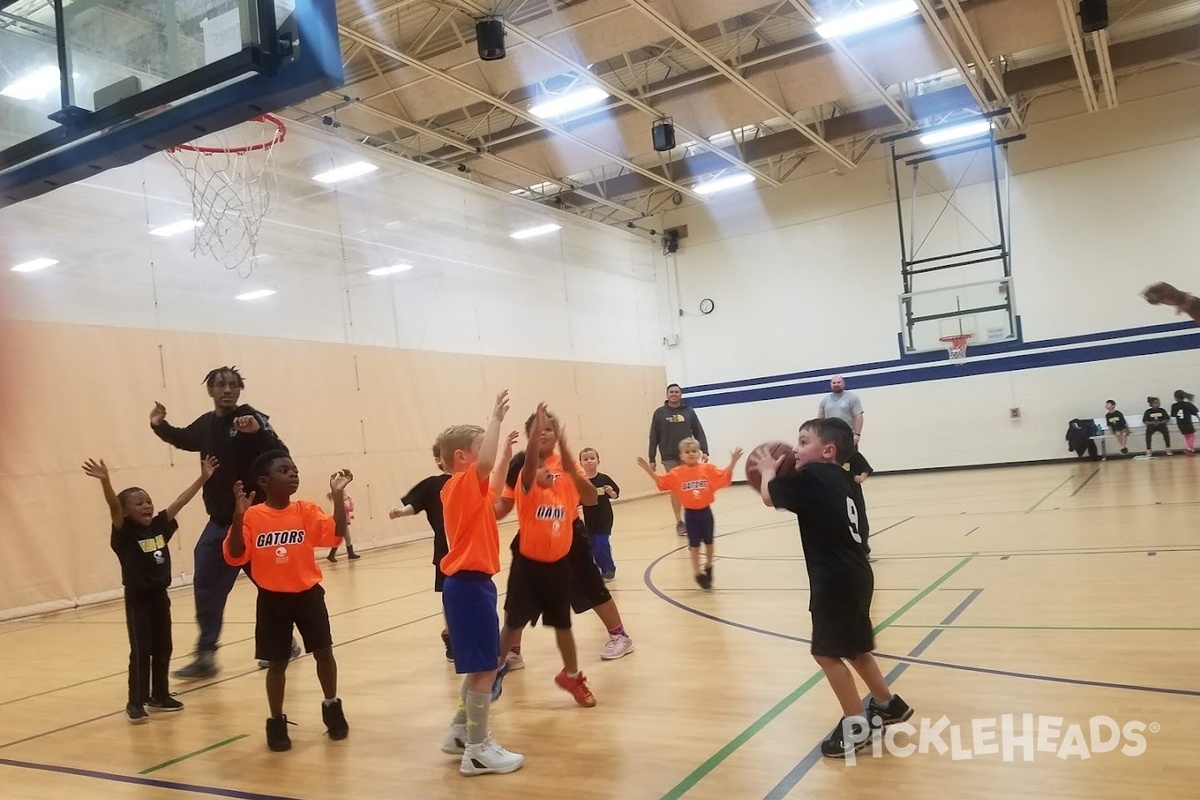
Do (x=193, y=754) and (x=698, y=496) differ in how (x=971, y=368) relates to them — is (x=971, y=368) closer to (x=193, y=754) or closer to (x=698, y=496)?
(x=698, y=496)

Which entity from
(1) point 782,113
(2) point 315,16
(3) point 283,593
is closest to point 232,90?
(2) point 315,16

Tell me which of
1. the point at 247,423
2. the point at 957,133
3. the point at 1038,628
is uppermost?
the point at 957,133

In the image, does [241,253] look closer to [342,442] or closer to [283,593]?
[342,442]

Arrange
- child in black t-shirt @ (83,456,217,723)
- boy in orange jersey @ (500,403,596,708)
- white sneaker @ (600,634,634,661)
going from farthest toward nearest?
1. white sneaker @ (600,634,634,661)
2. child in black t-shirt @ (83,456,217,723)
3. boy in orange jersey @ (500,403,596,708)

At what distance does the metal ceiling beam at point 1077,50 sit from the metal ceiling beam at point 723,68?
4.24 meters

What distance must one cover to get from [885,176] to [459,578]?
18.2 meters

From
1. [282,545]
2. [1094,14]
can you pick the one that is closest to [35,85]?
[282,545]

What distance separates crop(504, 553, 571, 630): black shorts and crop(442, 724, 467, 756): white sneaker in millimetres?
772

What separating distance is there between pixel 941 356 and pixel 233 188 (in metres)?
14.5

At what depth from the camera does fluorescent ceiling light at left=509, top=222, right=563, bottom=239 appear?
1772cm

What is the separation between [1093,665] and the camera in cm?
422

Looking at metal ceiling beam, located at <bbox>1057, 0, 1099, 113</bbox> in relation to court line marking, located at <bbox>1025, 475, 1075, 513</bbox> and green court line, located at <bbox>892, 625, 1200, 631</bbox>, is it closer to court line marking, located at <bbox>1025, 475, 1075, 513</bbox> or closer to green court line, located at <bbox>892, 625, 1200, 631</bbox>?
court line marking, located at <bbox>1025, 475, 1075, 513</bbox>

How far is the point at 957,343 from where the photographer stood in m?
17.5

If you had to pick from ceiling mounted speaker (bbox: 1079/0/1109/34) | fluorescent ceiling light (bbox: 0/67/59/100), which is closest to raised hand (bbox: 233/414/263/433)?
fluorescent ceiling light (bbox: 0/67/59/100)
